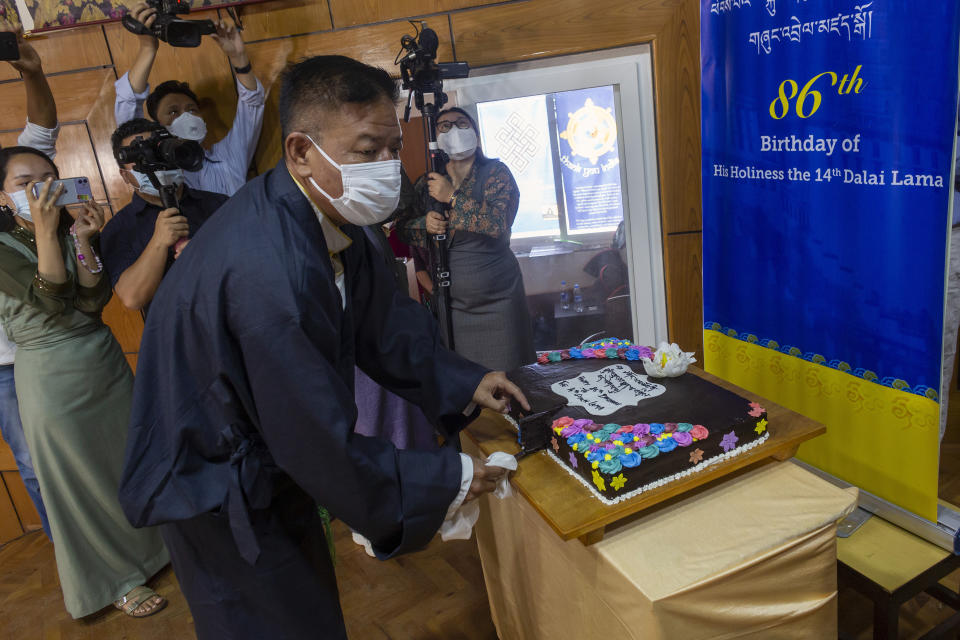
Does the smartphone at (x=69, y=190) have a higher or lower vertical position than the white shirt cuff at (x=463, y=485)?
higher

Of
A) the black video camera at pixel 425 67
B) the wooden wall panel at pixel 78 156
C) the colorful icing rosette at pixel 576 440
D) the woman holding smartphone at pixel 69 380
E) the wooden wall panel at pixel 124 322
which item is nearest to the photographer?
the colorful icing rosette at pixel 576 440

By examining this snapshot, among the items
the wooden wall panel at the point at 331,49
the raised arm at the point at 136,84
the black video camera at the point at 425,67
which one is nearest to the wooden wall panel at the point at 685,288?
the black video camera at the point at 425,67

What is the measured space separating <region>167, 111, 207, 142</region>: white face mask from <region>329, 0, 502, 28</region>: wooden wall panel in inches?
26.1

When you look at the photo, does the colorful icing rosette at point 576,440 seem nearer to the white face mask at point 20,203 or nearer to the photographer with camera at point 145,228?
the photographer with camera at point 145,228

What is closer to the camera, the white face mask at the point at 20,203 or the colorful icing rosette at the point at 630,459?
the colorful icing rosette at the point at 630,459

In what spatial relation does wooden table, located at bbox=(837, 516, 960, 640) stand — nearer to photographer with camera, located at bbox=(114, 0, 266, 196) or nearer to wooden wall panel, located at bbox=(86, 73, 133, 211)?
photographer with camera, located at bbox=(114, 0, 266, 196)

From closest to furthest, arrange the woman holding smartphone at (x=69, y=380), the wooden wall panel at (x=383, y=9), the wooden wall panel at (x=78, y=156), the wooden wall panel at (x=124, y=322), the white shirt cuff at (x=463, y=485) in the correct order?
the white shirt cuff at (x=463, y=485), the woman holding smartphone at (x=69, y=380), the wooden wall panel at (x=383, y=9), the wooden wall panel at (x=78, y=156), the wooden wall panel at (x=124, y=322)

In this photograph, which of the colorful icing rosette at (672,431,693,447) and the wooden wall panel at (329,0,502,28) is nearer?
the colorful icing rosette at (672,431,693,447)

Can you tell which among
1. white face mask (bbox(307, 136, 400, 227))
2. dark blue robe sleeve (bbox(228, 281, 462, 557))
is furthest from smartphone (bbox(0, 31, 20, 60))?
dark blue robe sleeve (bbox(228, 281, 462, 557))

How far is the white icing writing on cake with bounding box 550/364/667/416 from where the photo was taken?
4.96 feet

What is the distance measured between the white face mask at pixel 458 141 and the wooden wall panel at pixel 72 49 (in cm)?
143

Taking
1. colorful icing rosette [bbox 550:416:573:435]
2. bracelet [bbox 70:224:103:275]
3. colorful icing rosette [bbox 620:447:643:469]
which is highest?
bracelet [bbox 70:224:103:275]

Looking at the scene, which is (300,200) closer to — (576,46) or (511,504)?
(511,504)

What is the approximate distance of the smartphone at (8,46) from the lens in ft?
7.26
